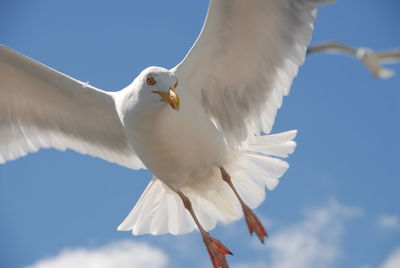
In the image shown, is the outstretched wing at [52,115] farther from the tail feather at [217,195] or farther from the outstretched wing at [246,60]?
the outstretched wing at [246,60]

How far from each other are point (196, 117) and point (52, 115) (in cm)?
176

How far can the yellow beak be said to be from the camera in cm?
404

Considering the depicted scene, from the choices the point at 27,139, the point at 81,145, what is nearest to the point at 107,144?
the point at 81,145

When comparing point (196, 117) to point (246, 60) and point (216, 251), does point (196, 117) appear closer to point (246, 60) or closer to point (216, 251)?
point (246, 60)

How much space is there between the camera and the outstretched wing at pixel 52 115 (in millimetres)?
5121

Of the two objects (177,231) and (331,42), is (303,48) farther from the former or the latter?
(331,42)

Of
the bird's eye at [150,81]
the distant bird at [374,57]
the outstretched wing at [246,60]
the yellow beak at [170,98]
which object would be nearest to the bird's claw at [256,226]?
the outstretched wing at [246,60]

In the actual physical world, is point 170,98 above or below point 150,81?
below

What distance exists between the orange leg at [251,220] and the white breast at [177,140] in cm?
14

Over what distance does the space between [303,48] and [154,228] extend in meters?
2.24

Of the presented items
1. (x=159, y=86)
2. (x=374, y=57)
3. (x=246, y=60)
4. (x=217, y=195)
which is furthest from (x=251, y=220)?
(x=374, y=57)

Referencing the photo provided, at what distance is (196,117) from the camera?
179 inches

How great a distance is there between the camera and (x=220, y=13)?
4.41m

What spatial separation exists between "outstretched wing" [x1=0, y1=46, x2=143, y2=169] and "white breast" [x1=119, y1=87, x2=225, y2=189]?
0.70 metres
